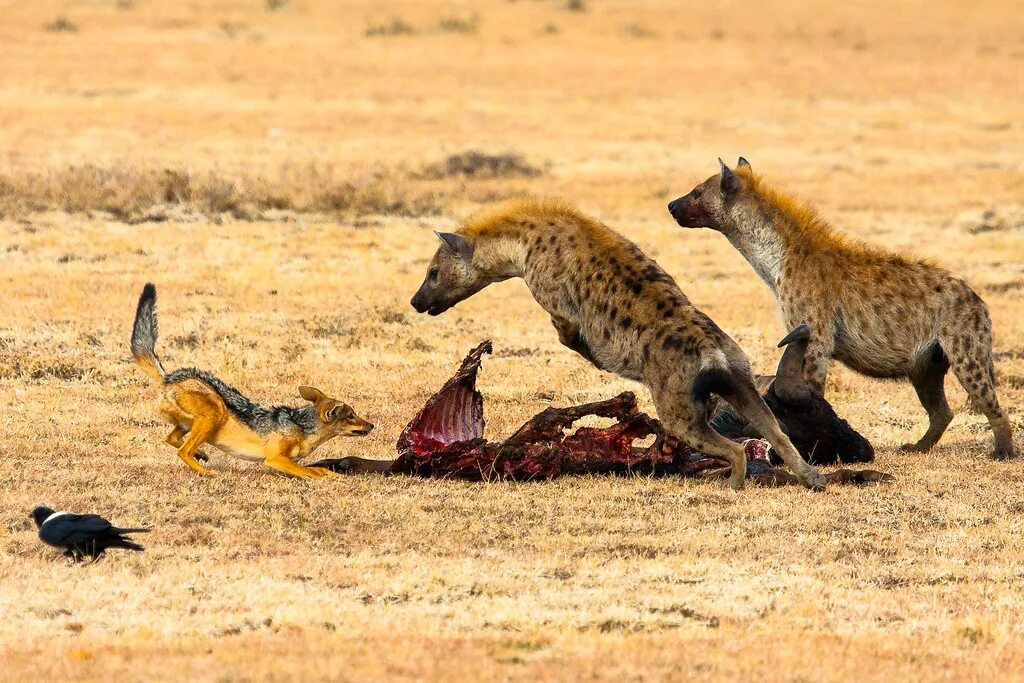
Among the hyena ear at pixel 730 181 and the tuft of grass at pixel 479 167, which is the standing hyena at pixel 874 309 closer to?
the hyena ear at pixel 730 181

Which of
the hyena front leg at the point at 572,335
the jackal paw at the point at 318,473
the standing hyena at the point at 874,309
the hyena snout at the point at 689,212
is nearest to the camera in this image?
the jackal paw at the point at 318,473

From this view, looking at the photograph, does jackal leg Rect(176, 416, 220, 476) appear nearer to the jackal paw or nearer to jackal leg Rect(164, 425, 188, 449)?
jackal leg Rect(164, 425, 188, 449)

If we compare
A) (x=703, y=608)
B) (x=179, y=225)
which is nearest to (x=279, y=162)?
(x=179, y=225)

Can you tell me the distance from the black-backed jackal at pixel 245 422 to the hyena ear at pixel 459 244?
1273 millimetres

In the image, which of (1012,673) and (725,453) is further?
(725,453)

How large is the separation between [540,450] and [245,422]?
157 cm

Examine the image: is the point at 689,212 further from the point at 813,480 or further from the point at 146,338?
the point at 146,338

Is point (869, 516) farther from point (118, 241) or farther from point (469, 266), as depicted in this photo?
point (118, 241)

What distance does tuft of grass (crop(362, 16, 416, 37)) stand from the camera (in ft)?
117

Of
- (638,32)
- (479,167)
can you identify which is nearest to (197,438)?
(479,167)

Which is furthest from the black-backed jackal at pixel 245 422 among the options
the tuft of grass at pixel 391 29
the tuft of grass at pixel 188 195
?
the tuft of grass at pixel 391 29

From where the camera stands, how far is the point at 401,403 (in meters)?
11.0

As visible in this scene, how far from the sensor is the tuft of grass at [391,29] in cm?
3556

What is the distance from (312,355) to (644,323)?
4.59m
